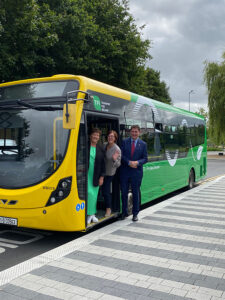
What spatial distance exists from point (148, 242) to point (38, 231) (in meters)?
2.21

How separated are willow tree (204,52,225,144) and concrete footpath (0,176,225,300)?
1239 inches

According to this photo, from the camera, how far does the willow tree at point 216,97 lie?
3631cm

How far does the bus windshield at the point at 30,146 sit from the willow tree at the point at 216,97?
109 feet

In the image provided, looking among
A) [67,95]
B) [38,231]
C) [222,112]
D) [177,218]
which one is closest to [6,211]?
[38,231]

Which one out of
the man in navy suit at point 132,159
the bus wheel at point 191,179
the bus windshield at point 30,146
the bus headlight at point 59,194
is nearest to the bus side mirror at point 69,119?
the bus windshield at point 30,146

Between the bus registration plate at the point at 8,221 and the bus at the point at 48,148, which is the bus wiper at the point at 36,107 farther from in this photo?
the bus registration plate at the point at 8,221

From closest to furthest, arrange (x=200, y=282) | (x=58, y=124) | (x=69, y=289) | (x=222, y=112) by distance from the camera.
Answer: (x=69, y=289)
(x=200, y=282)
(x=58, y=124)
(x=222, y=112)

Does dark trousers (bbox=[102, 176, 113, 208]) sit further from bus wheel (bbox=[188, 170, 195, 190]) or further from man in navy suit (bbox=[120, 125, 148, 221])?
bus wheel (bbox=[188, 170, 195, 190])

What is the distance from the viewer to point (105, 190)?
262 inches

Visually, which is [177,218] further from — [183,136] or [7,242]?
[183,136]

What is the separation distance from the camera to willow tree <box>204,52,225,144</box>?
36312mm

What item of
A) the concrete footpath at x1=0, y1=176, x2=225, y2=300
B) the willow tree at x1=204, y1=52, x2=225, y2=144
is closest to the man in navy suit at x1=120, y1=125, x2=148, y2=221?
the concrete footpath at x1=0, y1=176, x2=225, y2=300

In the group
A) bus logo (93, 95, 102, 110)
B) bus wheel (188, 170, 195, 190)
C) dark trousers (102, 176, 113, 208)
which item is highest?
bus logo (93, 95, 102, 110)

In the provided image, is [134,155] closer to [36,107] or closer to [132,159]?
[132,159]
